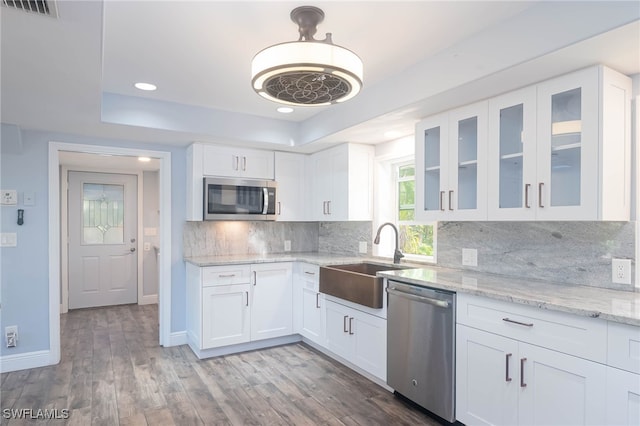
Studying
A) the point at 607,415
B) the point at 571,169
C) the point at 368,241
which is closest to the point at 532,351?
the point at 607,415

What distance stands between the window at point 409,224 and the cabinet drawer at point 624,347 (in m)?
1.86

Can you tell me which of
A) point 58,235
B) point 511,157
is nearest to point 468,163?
point 511,157

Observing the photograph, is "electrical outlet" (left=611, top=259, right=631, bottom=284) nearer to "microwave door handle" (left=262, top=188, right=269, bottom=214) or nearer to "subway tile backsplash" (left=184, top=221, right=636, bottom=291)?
"subway tile backsplash" (left=184, top=221, right=636, bottom=291)

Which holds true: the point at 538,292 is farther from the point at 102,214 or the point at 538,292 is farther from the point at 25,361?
the point at 102,214

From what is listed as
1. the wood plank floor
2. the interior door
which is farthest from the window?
the interior door

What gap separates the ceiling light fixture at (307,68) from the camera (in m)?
1.71

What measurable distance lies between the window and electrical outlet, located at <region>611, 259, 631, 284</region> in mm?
1478

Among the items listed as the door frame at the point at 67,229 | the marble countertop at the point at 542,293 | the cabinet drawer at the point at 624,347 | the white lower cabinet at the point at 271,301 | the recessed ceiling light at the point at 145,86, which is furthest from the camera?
the door frame at the point at 67,229

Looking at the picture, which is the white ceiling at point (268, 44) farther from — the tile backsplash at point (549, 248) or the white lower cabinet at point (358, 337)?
the white lower cabinet at point (358, 337)

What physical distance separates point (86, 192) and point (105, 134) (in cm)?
260

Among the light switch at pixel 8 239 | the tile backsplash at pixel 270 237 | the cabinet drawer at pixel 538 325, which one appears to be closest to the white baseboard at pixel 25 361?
the light switch at pixel 8 239

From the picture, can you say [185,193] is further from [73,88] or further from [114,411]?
[114,411]

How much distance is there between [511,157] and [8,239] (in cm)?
402

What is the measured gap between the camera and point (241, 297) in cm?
369
